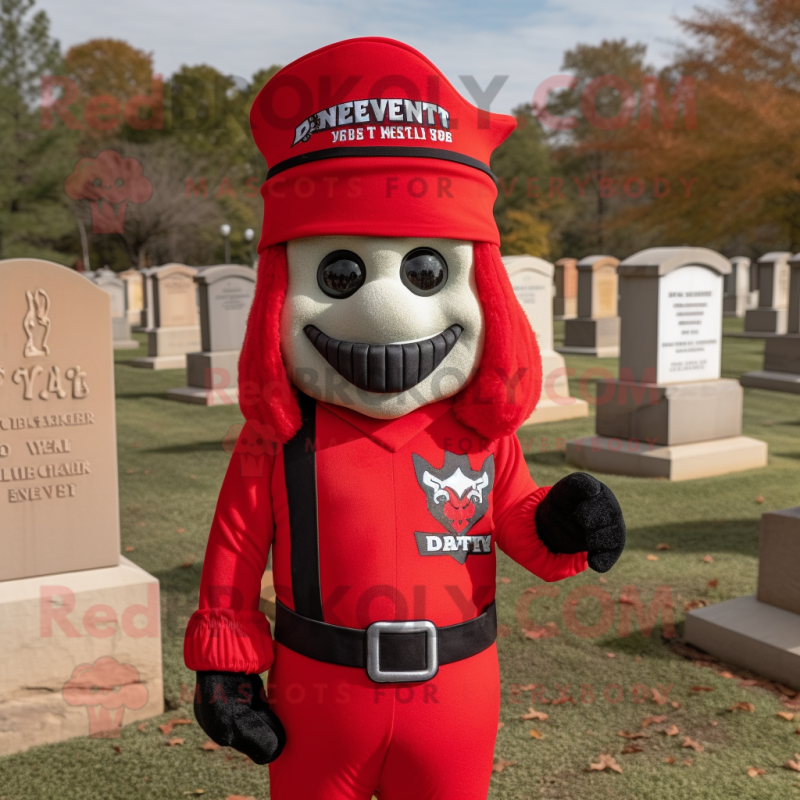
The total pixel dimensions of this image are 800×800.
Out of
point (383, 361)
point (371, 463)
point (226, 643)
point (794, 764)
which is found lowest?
point (794, 764)

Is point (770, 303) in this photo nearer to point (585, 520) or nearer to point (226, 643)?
point (585, 520)

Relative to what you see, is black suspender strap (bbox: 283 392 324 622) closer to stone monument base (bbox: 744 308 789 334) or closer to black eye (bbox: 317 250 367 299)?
black eye (bbox: 317 250 367 299)

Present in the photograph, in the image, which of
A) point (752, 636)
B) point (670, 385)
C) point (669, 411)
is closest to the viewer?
point (752, 636)

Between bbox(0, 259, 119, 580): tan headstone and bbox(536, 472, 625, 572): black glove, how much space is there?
2.19m

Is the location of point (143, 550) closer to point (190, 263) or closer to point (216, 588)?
point (216, 588)

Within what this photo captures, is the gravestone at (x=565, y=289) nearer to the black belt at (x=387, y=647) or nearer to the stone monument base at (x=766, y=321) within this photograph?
the stone monument base at (x=766, y=321)

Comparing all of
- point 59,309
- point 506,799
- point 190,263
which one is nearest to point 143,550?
point 59,309

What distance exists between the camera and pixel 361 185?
1.99m

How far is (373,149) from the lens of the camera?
6.56ft

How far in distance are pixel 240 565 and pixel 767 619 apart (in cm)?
292

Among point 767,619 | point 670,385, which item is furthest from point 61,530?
point 670,385

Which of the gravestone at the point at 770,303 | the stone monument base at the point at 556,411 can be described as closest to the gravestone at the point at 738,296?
the gravestone at the point at 770,303

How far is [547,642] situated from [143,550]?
269 cm

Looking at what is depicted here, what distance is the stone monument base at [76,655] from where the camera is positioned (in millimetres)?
3352
